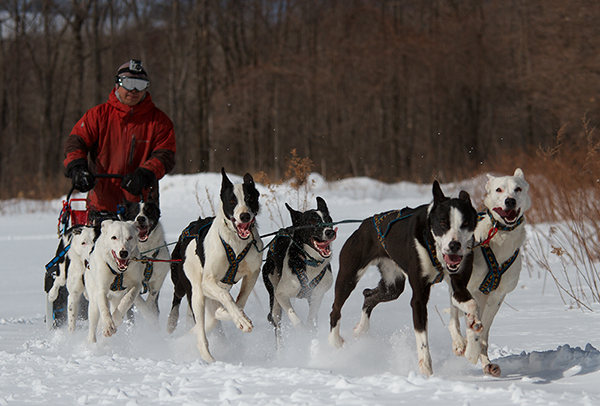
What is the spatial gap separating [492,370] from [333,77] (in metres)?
19.2

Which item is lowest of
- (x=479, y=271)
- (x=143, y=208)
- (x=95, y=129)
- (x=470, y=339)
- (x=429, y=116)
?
(x=470, y=339)

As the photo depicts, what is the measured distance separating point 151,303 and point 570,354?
125 inches

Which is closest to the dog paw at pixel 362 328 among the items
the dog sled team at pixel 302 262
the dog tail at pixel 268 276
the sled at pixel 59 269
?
the dog sled team at pixel 302 262

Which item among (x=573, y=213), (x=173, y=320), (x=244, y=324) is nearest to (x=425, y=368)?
(x=244, y=324)

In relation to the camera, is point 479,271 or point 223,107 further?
point 223,107

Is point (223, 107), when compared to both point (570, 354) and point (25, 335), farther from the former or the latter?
point (570, 354)

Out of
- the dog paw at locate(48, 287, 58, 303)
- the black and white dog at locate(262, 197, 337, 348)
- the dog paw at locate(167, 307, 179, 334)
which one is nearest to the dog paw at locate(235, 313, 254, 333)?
the black and white dog at locate(262, 197, 337, 348)

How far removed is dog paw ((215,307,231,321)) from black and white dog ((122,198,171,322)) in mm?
799

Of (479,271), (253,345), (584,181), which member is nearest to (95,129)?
(253,345)

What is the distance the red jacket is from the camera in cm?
494

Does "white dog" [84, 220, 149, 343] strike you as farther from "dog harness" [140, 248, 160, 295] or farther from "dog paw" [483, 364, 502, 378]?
"dog paw" [483, 364, 502, 378]

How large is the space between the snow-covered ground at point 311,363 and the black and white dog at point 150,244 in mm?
390

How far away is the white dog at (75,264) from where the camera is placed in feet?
15.4

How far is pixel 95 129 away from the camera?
4.96 m
